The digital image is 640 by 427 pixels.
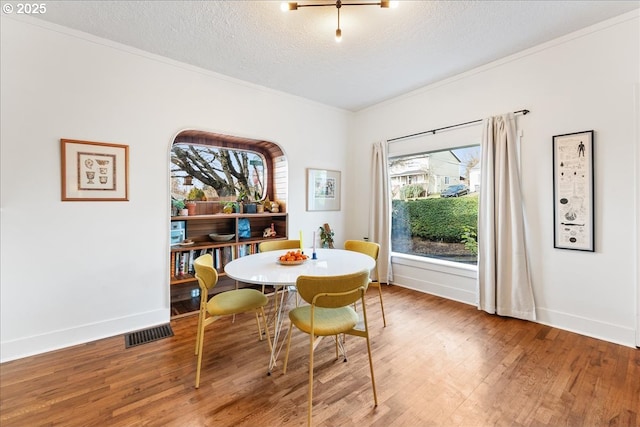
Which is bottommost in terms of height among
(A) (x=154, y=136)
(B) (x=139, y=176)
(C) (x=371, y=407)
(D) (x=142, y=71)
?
(C) (x=371, y=407)

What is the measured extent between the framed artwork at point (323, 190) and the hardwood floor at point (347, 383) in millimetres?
2167

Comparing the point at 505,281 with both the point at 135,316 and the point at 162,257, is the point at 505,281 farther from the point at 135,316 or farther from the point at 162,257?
the point at 135,316

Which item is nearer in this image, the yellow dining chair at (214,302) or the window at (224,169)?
the yellow dining chair at (214,302)

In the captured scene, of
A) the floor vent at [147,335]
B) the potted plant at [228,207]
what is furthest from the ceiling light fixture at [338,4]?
the floor vent at [147,335]

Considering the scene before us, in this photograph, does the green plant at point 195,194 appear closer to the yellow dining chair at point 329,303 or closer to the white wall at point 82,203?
the white wall at point 82,203

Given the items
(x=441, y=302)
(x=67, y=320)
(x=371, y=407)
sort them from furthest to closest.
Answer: (x=441, y=302) → (x=67, y=320) → (x=371, y=407)

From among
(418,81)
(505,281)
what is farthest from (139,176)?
(505,281)

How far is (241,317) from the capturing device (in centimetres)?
299

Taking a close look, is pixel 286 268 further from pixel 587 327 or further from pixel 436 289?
pixel 587 327

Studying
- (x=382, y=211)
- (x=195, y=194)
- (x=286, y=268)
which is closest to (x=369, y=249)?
(x=286, y=268)

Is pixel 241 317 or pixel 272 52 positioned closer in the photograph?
pixel 272 52

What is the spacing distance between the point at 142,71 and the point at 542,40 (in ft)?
13.1

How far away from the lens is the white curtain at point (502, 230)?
9.23 feet

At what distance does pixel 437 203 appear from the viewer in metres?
3.73
